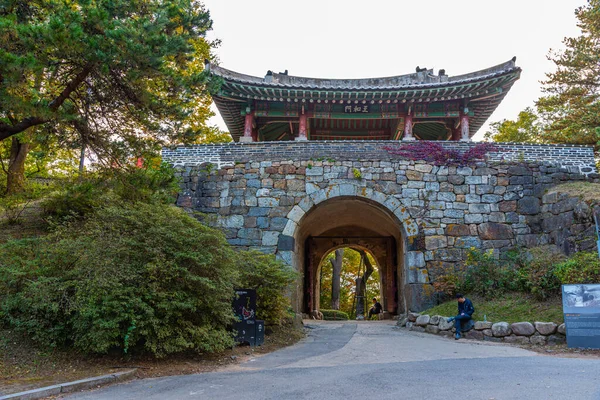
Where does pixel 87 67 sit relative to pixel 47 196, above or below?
above

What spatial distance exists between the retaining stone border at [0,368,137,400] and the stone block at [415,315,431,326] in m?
6.28

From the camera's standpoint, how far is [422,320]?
9.21 metres

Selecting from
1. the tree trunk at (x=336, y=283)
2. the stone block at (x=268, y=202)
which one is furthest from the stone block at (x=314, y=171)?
the tree trunk at (x=336, y=283)

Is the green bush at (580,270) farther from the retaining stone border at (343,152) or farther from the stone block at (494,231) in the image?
the retaining stone border at (343,152)

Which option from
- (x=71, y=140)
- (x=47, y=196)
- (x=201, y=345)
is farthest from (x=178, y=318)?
(x=47, y=196)

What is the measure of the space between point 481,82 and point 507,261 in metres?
4.89

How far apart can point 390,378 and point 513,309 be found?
4.72 m

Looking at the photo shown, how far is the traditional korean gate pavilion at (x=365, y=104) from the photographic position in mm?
11609

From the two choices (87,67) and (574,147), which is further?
(574,147)

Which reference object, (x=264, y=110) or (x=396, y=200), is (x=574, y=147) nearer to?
(x=396, y=200)

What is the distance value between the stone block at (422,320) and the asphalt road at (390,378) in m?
2.27

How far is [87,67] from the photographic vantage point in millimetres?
5371

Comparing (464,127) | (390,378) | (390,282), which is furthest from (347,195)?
(390,378)

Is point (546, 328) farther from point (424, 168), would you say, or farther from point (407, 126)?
point (407, 126)
